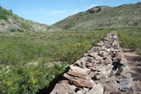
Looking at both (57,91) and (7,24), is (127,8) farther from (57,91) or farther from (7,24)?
(57,91)

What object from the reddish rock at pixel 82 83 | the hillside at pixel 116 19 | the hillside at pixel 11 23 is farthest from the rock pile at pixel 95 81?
the hillside at pixel 116 19

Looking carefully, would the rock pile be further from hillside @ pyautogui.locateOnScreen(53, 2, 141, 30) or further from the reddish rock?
hillside @ pyautogui.locateOnScreen(53, 2, 141, 30)

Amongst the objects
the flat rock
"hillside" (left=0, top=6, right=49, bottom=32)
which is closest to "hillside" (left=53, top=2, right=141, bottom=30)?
"hillside" (left=0, top=6, right=49, bottom=32)

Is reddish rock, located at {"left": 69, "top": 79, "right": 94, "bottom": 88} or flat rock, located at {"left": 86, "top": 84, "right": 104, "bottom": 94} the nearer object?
flat rock, located at {"left": 86, "top": 84, "right": 104, "bottom": 94}

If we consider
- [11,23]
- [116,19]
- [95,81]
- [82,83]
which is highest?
[11,23]

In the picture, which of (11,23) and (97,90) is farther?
(11,23)

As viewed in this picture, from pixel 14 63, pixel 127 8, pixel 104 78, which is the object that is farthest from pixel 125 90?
pixel 127 8

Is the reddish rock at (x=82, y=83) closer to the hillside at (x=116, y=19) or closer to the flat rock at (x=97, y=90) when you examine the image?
the flat rock at (x=97, y=90)

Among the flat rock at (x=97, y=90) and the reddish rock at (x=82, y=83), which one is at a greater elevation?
the reddish rock at (x=82, y=83)

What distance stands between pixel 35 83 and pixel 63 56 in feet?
22.2

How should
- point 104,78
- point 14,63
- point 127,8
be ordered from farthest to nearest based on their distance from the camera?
point 127,8, point 14,63, point 104,78

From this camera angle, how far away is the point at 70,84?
5980 millimetres

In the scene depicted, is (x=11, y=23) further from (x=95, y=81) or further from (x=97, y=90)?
(x=97, y=90)

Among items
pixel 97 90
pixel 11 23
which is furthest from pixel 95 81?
pixel 11 23
